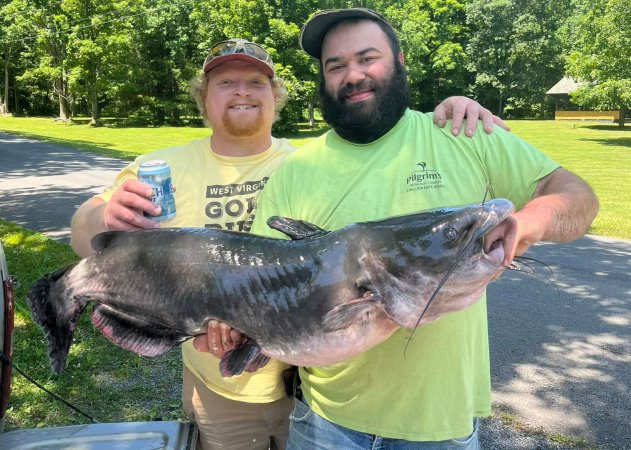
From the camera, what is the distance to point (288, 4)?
116 ft

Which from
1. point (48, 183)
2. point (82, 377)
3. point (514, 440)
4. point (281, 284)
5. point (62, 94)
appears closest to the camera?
point (281, 284)

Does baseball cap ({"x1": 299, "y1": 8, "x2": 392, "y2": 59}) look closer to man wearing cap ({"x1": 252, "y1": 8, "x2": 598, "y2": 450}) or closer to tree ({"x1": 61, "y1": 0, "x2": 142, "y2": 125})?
man wearing cap ({"x1": 252, "y1": 8, "x2": 598, "y2": 450})

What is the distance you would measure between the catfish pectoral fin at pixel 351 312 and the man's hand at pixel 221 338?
0.48 m

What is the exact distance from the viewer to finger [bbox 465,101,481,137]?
97.5 inches

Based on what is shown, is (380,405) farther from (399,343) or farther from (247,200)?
(247,200)

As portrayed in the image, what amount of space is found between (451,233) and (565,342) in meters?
4.30

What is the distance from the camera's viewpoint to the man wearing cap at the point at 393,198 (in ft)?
7.50

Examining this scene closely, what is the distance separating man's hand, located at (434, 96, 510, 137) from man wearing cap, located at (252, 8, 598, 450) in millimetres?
49

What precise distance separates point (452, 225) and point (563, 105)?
60533mm

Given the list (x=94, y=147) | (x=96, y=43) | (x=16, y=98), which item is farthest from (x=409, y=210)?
(x=16, y=98)

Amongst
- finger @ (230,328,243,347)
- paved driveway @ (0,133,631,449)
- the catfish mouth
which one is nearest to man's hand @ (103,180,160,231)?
finger @ (230,328,243,347)

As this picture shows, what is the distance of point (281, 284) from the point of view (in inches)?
87.9

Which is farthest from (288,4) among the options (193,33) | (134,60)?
(134,60)

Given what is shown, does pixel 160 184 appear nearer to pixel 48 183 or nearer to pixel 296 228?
pixel 296 228
